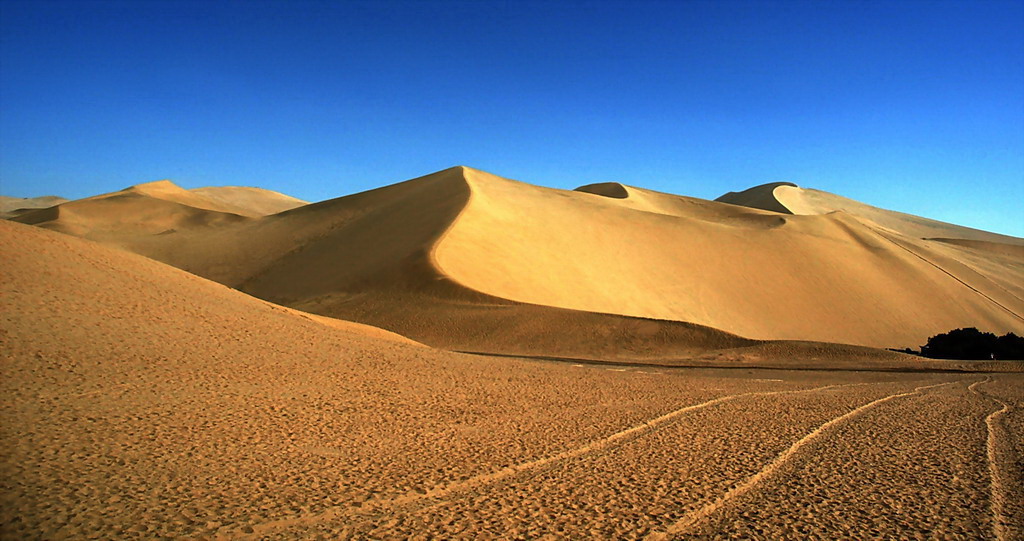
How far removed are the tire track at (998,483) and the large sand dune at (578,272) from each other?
36.0 feet

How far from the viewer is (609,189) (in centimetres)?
6800

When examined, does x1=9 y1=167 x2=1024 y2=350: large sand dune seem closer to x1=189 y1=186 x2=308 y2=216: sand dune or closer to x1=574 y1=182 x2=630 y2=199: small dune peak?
x1=574 y1=182 x2=630 y2=199: small dune peak

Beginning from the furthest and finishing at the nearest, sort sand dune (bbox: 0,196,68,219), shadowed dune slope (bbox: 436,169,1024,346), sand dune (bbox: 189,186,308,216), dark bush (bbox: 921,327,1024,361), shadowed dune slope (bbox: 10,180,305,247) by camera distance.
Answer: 1. sand dune (bbox: 0,196,68,219)
2. sand dune (bbox: 189,186,308,216)
3. shadowed dune slope (bbox: 10,180,305,247)
4. shadowed dune slope (bbox: 436,169,1024,346)
5. dark bush (bbox: 921,327,1024,361)

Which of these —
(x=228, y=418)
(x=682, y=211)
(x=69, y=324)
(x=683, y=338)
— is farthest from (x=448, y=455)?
(x=682, y=211)

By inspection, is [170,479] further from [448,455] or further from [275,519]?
[448,455]

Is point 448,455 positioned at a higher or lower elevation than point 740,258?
lower

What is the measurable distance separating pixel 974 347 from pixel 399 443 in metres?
21.9

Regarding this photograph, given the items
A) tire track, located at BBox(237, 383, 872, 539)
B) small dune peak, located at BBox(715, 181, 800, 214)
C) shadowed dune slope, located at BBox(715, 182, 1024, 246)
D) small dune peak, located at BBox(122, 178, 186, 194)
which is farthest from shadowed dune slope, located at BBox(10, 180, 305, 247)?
shadowed dune slope, located at BBox(715, 182, 1024, 246)

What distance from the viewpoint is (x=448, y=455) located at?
641cm

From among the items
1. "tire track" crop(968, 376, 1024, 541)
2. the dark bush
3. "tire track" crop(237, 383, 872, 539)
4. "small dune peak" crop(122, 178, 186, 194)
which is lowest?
"tire track" crop(237, 383, 872, 539)

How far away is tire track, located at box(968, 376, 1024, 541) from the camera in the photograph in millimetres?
4984

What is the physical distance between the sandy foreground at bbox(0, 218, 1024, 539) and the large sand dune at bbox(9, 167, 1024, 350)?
10.3 m

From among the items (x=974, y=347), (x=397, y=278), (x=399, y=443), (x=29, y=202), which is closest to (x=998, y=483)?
(x=399, y=443)

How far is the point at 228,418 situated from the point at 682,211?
56.2m
